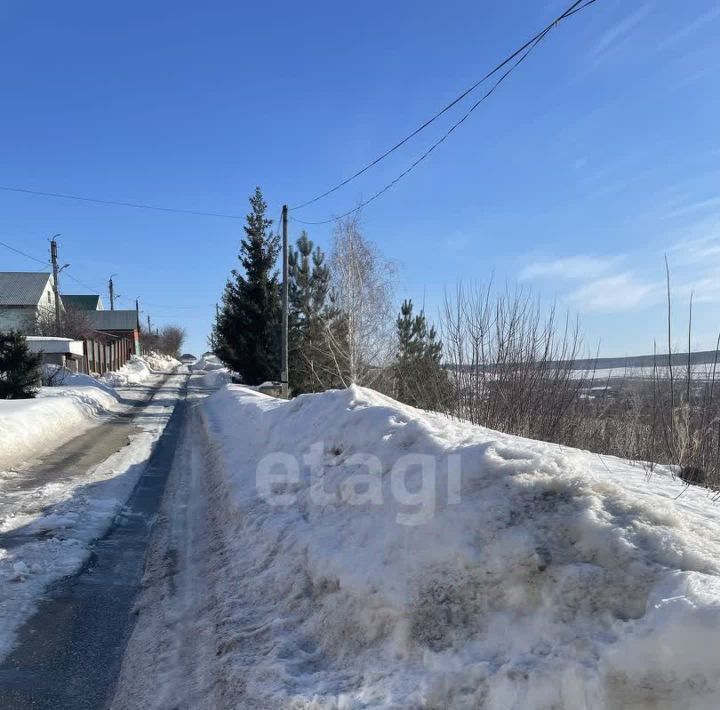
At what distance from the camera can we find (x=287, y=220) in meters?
20.5

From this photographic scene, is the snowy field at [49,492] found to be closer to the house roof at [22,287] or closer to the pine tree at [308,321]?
the pine tree at [308,321]

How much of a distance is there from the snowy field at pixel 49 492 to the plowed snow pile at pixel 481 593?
170 cm

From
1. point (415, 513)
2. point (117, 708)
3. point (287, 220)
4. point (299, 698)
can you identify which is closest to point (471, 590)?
point (415, 513)

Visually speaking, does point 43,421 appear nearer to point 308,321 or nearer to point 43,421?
Result: point 43,421

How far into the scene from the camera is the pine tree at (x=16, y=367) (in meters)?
19.2

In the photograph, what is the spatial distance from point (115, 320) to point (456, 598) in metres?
68.6

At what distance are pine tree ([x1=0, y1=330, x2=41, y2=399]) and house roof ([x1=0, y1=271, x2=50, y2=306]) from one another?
2697 centimetres

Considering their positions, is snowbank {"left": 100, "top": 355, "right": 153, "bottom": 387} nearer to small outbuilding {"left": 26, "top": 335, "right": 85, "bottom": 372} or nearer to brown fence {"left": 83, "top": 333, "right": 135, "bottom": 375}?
brown fence {"left": 83, "top": 333, "right": 135, "bottom": 375}


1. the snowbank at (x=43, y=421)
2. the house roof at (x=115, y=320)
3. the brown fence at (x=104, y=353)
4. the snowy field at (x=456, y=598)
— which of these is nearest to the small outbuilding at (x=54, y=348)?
the snowbank at (x=43, y=421)

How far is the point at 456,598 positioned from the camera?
9.89 feet

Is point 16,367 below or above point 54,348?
below

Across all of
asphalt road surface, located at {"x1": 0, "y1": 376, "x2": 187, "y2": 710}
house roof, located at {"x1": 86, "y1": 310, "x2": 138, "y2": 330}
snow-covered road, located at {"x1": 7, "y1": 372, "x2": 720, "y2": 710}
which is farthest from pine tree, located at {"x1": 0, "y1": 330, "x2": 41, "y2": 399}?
house roof, located at {"x1": 86, "y1": 310, "x2": 138, "y2": 330}

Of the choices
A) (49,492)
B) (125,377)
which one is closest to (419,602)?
(49,492)

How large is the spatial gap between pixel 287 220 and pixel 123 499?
14.3 metres
